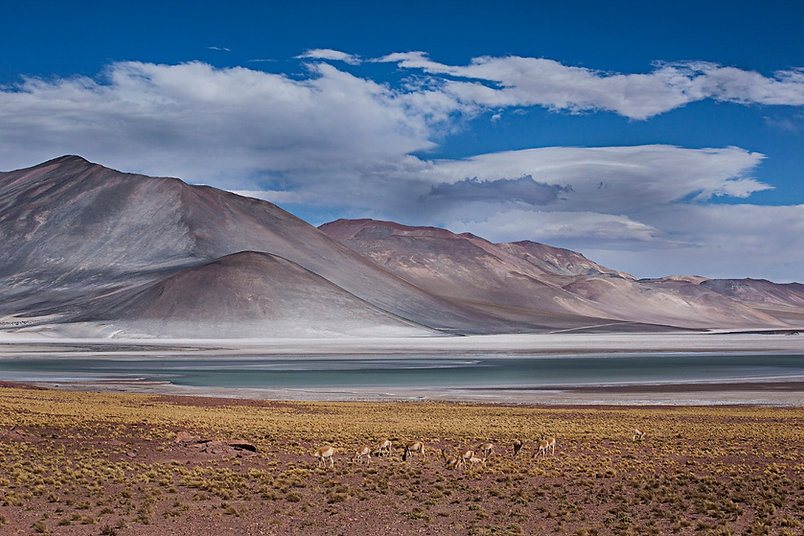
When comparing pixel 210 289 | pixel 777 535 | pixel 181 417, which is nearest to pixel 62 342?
pixel 210 289

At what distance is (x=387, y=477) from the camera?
66.5ft

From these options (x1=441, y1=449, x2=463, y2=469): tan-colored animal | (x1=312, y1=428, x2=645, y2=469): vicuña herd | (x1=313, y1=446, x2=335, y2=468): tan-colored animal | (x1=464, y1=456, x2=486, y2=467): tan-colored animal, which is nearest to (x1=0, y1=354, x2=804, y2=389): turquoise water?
(x1=312, y1=428, x2=645, y2=469): vicuña herd

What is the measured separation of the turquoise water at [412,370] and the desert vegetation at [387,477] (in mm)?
28350

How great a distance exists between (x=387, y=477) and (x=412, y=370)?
5426cm

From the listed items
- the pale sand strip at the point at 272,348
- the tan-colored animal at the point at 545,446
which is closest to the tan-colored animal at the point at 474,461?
the tan-colored animal at the point at 545,446

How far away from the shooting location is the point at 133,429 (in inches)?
1077

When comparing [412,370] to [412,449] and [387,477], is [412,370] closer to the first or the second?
[412,449]

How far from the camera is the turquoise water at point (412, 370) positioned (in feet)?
201

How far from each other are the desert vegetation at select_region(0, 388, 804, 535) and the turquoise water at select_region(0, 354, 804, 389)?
28350 millimetres

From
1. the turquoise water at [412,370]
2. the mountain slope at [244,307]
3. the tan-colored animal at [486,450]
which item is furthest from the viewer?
the mountain slope at [244,307]

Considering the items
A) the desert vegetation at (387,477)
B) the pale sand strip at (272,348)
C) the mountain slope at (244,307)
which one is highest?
the mountain slope at (244,307)

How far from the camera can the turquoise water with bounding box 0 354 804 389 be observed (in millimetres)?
61188

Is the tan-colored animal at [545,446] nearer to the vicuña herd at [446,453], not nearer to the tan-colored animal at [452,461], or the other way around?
the vicuña herd at [446,453]

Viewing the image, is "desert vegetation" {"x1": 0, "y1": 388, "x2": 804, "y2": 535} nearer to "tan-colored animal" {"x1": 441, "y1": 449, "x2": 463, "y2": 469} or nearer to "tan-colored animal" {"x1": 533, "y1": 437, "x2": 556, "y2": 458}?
"tan-colored animal" {"x1": 441, "y1": 449, "x2": 463, "y2": 469}
